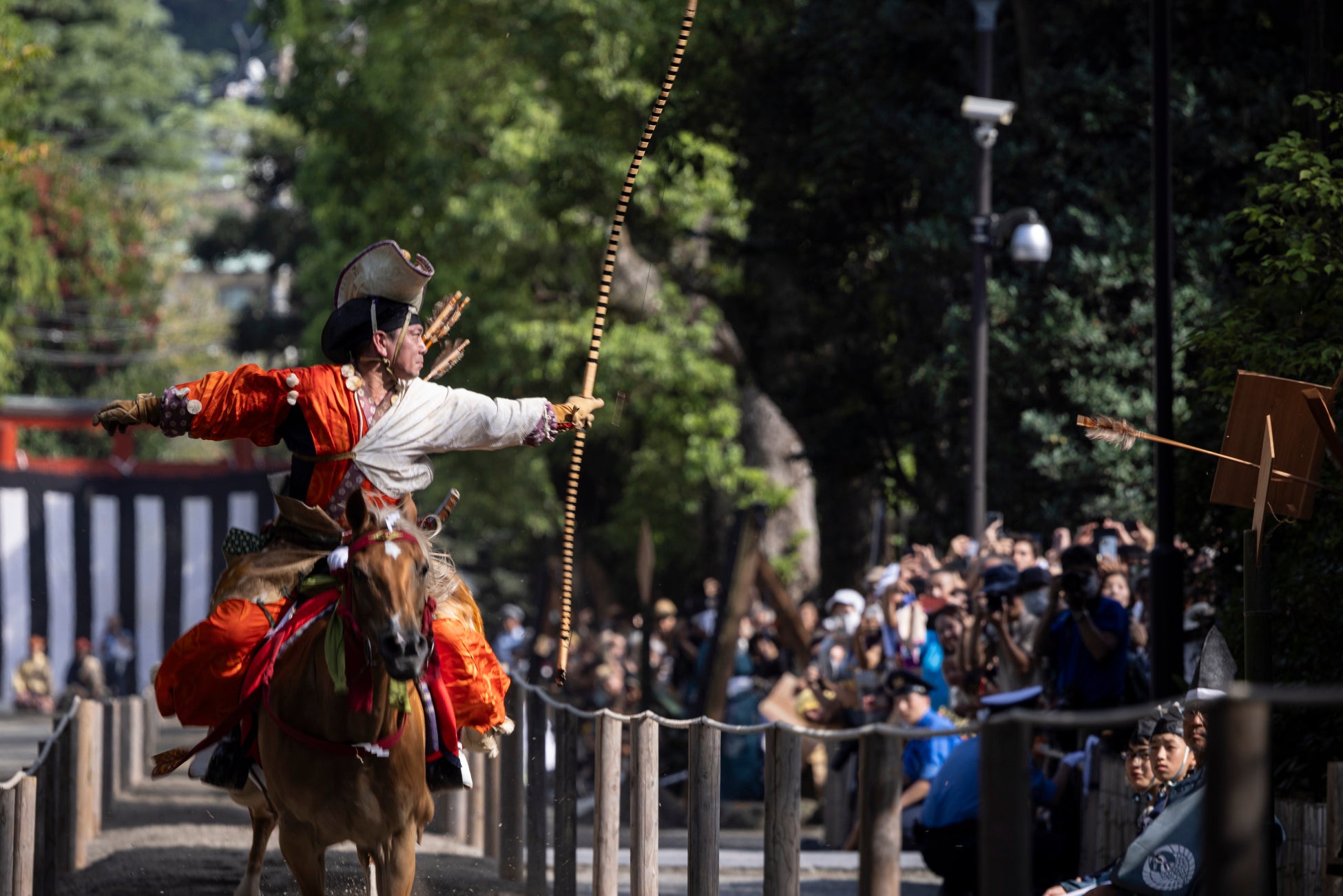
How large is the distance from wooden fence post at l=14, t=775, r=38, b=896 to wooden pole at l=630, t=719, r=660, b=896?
8.55 ft

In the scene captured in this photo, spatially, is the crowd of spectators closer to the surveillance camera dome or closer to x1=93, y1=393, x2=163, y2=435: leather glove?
the surveillance camera dome

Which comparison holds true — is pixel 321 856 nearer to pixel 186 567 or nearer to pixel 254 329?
pixel 186 567

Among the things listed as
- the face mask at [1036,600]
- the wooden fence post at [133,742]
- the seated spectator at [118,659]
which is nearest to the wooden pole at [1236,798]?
the face mask at [1036,600]

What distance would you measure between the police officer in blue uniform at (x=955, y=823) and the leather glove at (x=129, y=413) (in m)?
3.87

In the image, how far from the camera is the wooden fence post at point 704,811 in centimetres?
776

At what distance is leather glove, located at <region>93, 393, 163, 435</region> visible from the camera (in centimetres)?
775

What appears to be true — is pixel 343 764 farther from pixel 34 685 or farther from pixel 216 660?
pixel 34 685

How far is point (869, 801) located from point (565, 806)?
14.2ft

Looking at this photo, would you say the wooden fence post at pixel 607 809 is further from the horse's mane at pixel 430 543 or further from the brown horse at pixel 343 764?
the brown horse at pixel 343 764

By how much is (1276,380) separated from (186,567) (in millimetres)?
28124

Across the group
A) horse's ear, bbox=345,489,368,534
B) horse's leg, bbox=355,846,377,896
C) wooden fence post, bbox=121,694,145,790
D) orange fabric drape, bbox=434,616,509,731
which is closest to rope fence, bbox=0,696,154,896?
wooden fence post, bbox=121,694,145,790

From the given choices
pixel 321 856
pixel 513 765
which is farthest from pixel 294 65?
pixel 321 856

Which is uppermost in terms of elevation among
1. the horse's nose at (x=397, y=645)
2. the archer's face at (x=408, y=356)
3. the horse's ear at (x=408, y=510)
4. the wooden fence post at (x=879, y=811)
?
the archer's face at (x=408, y=356)

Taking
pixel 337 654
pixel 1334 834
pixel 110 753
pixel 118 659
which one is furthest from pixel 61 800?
pixel 118 659
